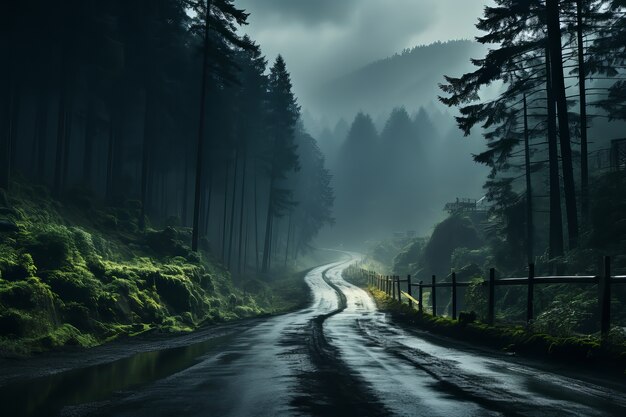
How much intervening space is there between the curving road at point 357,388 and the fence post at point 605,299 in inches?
61.8

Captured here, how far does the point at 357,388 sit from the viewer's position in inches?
252

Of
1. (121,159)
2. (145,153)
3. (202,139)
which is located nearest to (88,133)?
(121,159)

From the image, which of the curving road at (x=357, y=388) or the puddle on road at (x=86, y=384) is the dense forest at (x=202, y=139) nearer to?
the puddle on road at (x=86, y=384)

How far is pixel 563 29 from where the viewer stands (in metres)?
22.7

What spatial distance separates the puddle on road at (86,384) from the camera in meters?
5.92

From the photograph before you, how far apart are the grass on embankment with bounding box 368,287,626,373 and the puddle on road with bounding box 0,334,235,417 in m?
6.62

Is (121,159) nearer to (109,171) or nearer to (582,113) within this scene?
(109,171)

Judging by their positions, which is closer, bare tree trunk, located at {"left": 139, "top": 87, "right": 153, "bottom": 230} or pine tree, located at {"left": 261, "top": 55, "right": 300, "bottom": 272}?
bare tree trunk, located at {"left": 139, "top": 87, "right": 153, "bottom": 230}

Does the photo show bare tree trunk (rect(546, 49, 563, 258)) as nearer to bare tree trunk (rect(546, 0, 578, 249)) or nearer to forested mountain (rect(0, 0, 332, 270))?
bare tree trunk (rect(546, 0, 578, 249))

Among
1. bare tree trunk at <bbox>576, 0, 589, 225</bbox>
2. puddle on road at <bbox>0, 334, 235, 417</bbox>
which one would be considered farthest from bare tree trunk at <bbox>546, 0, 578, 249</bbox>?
puddle on road at <bbox>0, 334, 235, 417</bbox>

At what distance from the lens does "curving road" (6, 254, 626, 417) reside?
5293mm

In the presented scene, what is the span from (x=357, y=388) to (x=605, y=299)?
16.7 feet

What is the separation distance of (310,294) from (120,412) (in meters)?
37.8

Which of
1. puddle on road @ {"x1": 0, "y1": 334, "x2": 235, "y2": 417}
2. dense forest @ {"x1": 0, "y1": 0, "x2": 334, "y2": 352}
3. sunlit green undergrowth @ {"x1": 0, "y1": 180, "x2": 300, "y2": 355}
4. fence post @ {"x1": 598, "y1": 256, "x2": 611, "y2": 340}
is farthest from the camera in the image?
dense forest @ {"x1": 0, "y1": 0, "x2": 334, "y2": 352}
